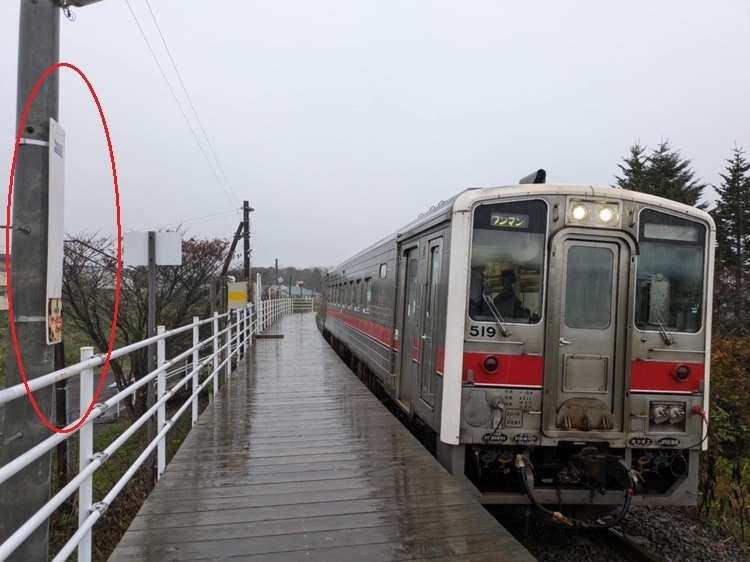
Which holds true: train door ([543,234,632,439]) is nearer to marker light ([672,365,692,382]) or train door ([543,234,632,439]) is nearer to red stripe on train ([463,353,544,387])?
red stripe on train ([463,353,544,387])

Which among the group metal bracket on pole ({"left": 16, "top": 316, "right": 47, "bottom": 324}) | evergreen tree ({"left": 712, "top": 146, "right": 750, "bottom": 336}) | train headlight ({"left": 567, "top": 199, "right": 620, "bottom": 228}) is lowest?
metal bracket on pole ({"left": 16, "top": 316, "right": 47, "bottom": 324})

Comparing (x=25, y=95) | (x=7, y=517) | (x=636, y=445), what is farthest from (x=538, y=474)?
(x=25, y=95)

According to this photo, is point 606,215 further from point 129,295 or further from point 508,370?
point 129,295

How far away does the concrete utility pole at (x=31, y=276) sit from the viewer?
7.98 ft

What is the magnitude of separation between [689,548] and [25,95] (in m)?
5.91

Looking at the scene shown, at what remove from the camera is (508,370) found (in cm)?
458

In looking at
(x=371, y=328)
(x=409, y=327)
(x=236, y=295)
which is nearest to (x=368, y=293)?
(x=371, y=328)

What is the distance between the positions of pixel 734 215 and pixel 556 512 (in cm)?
3359

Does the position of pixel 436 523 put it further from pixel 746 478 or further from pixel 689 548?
pixel 746 478

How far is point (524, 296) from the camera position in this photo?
4699 millimetres

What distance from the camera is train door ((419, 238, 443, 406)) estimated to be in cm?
528

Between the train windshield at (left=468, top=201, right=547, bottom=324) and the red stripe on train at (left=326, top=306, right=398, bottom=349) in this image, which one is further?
the red stripe on train at (left=326, top=306, right=398, bottom=349)

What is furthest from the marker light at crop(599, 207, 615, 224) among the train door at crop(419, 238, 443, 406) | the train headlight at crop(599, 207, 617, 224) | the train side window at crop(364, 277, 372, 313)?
the train side window at crop(364, 277, 372, 313)

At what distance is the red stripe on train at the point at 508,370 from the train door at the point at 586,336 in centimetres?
10
